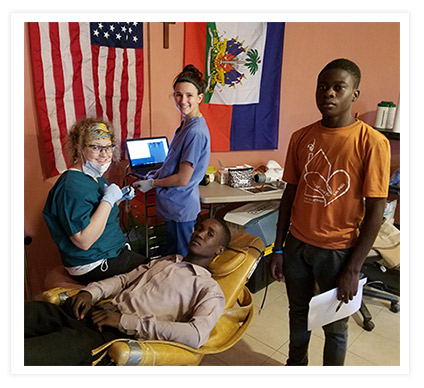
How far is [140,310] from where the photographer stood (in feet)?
4.83

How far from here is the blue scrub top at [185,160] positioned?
2100 mm

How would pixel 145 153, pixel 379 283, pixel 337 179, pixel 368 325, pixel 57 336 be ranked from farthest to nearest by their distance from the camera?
1. pixel 145 153
2. pixel 379 283
3. pixel 368 325
4. pixel 337 179
5. pixel 57 336

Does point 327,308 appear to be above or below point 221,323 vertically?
above

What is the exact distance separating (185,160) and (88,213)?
0.71m

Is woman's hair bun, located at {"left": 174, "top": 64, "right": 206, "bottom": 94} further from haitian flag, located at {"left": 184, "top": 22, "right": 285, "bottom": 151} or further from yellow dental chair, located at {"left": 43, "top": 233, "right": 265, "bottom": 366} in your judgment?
yellow dental chair, located at {"left": 43, "top": 233, "right": 265, "bottom": 366}

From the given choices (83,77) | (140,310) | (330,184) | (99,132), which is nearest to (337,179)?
(330,184)

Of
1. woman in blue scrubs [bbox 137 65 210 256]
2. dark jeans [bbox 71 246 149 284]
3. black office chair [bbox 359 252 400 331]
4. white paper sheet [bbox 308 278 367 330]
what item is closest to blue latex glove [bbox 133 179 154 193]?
woman in blue scrubs [bbox 137 65 210 256]

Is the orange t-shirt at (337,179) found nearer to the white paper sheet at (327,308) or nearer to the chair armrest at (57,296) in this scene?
the white paper sheet at (327,308)

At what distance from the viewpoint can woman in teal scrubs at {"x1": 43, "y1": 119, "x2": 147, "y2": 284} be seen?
1.59 m

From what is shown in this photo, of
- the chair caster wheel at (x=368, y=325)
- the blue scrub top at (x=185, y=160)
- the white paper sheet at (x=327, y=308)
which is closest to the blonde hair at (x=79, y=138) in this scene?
the blue scrub top at (x=185, y=160)

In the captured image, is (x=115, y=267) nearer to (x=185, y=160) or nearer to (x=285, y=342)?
(x=185, y=160)

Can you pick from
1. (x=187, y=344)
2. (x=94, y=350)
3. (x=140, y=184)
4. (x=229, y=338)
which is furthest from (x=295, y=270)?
(x=140, y=184)
